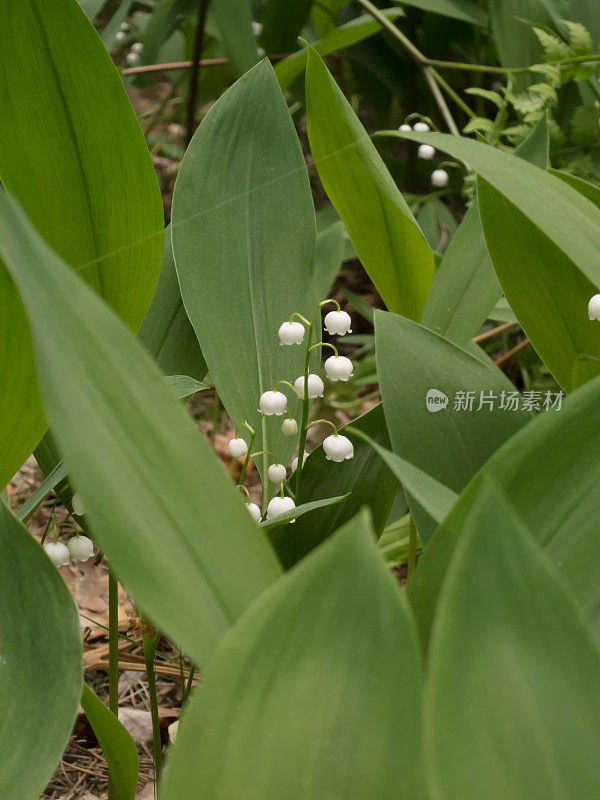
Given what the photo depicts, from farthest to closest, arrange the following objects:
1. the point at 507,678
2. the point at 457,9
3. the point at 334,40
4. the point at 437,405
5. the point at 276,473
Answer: the point at 457,9
the point at 334,40
the point at 276,473
the point at 437,405
the point at 507,678

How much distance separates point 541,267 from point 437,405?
197 mm

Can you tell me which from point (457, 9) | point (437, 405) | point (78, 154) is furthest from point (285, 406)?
point (457, 9)

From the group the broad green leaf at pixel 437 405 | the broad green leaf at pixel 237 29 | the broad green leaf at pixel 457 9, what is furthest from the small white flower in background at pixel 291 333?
the broad green leaf at pixel 457 9

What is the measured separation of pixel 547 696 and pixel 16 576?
0.35 meters

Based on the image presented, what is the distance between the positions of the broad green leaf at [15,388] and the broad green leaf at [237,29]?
37.6 inches

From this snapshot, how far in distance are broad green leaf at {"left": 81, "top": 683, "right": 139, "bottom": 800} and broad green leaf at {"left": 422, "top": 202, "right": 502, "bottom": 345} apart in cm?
45

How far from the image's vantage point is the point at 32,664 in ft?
1.60

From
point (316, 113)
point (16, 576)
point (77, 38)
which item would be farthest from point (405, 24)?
point (16, 576)

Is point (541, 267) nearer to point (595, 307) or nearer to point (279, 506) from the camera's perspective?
point (595, 307)

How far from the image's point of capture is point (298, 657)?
307 millimetres

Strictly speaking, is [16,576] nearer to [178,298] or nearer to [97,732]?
[97,732]

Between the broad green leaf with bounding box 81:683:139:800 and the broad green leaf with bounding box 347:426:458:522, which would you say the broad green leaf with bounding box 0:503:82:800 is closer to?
the broad green leaf with bounding box 81:683:139:800

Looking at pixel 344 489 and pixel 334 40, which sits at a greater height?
pixel 334 40

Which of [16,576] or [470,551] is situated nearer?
[470,551]
